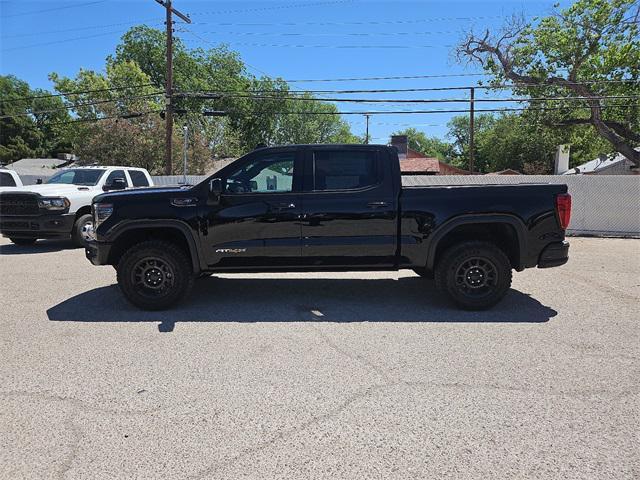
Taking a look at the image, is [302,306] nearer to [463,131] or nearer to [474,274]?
[474,274]

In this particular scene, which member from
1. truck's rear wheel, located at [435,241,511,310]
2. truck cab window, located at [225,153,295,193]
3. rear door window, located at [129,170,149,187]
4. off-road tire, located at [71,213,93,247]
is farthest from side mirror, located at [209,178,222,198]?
rear door window, located at [129,170,149,187]

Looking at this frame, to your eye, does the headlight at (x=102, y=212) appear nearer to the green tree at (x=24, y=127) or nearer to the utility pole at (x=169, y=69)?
the utility pole at (x=169, y=69)

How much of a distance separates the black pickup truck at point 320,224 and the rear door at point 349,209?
0.01 m

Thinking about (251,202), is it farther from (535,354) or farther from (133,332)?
(535,354)

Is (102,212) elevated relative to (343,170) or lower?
lower

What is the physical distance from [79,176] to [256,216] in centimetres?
818

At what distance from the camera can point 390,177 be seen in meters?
5.87

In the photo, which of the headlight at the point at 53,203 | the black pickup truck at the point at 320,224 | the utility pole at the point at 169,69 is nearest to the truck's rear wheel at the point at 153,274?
the black pickup truck at the point at 320,224

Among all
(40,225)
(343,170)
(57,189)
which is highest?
(343,170)

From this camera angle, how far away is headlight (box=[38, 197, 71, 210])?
10297 mm

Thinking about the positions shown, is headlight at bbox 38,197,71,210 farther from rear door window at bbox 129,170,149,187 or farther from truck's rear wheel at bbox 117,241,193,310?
truck's rear wheel at bbox 117,241,193,310

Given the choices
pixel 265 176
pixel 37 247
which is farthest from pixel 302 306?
pixel 37 247

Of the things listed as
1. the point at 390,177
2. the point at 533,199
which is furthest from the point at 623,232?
the point at 390,177

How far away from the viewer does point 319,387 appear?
3.79 metres
